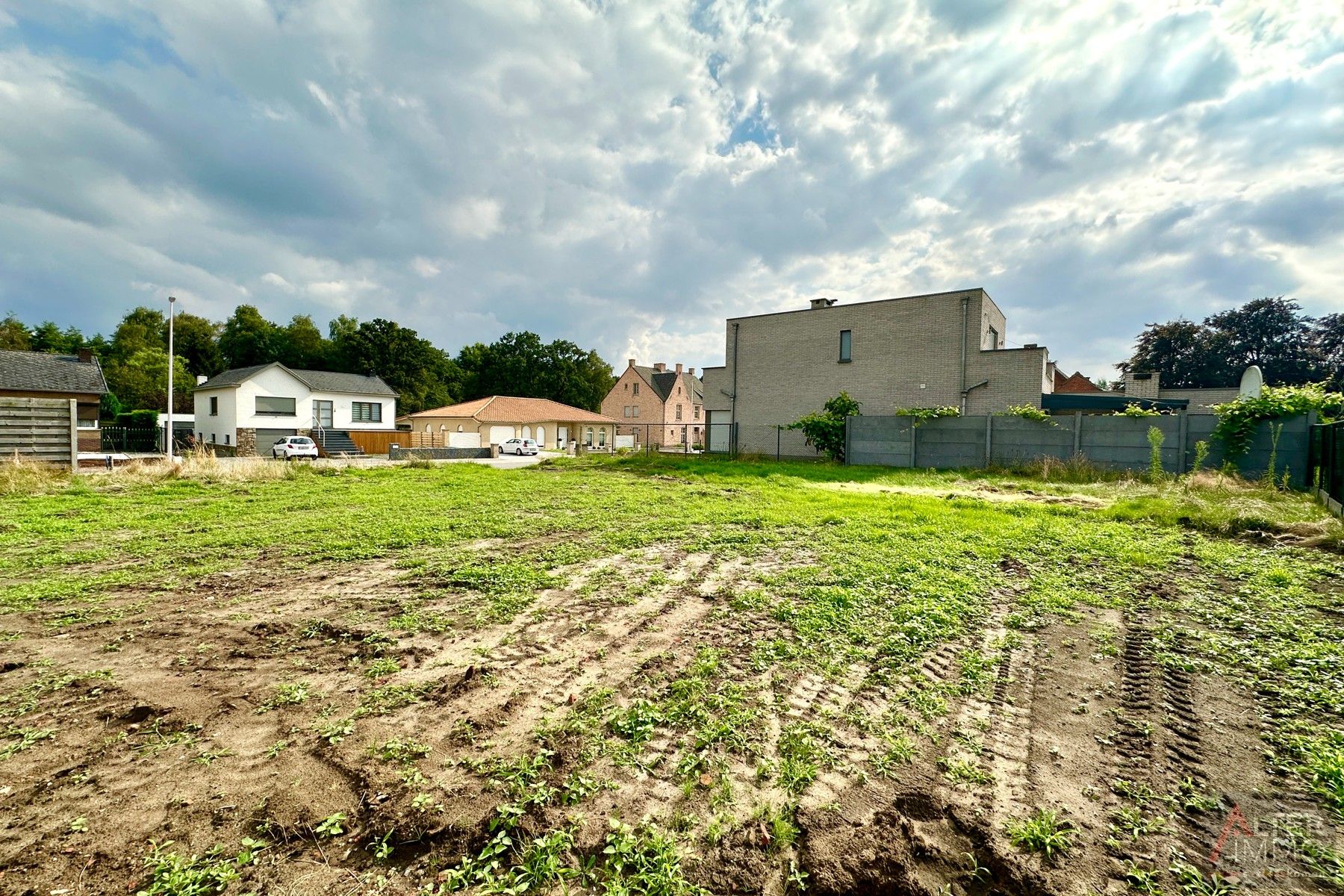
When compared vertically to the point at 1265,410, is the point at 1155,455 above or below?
below

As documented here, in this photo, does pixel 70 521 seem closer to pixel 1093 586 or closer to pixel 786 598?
pixel 786 598

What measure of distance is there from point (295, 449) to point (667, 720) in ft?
102

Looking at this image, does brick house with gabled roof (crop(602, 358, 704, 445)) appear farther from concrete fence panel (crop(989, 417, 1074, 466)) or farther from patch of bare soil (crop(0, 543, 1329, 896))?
patch of bare soil (crop(0, 543, 1329, 896))

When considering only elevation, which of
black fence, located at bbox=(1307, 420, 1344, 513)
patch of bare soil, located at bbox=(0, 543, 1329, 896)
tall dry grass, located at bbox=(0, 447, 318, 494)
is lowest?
patch of bare soil, located at bbox=(0, 543, 1329, 896)

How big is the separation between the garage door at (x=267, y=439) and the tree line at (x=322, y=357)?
11.5 meters

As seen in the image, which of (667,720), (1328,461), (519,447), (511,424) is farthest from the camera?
(511,424)

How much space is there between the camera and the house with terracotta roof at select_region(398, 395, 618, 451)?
38750 mm

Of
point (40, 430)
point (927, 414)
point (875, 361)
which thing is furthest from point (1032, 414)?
point (40, 430)

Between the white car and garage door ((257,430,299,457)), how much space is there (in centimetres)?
535

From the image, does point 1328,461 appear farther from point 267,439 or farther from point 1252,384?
point 267,439

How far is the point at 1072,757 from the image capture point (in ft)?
7.69

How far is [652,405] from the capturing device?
49.5 meters

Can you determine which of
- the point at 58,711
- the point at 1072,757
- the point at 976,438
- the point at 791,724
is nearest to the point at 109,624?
the point at 58,711

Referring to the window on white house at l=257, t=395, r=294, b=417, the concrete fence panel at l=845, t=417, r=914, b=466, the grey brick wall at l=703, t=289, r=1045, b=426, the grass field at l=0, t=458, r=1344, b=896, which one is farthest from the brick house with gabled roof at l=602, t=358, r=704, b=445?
the grass field at l=0, t=458, r=1344, b=896
